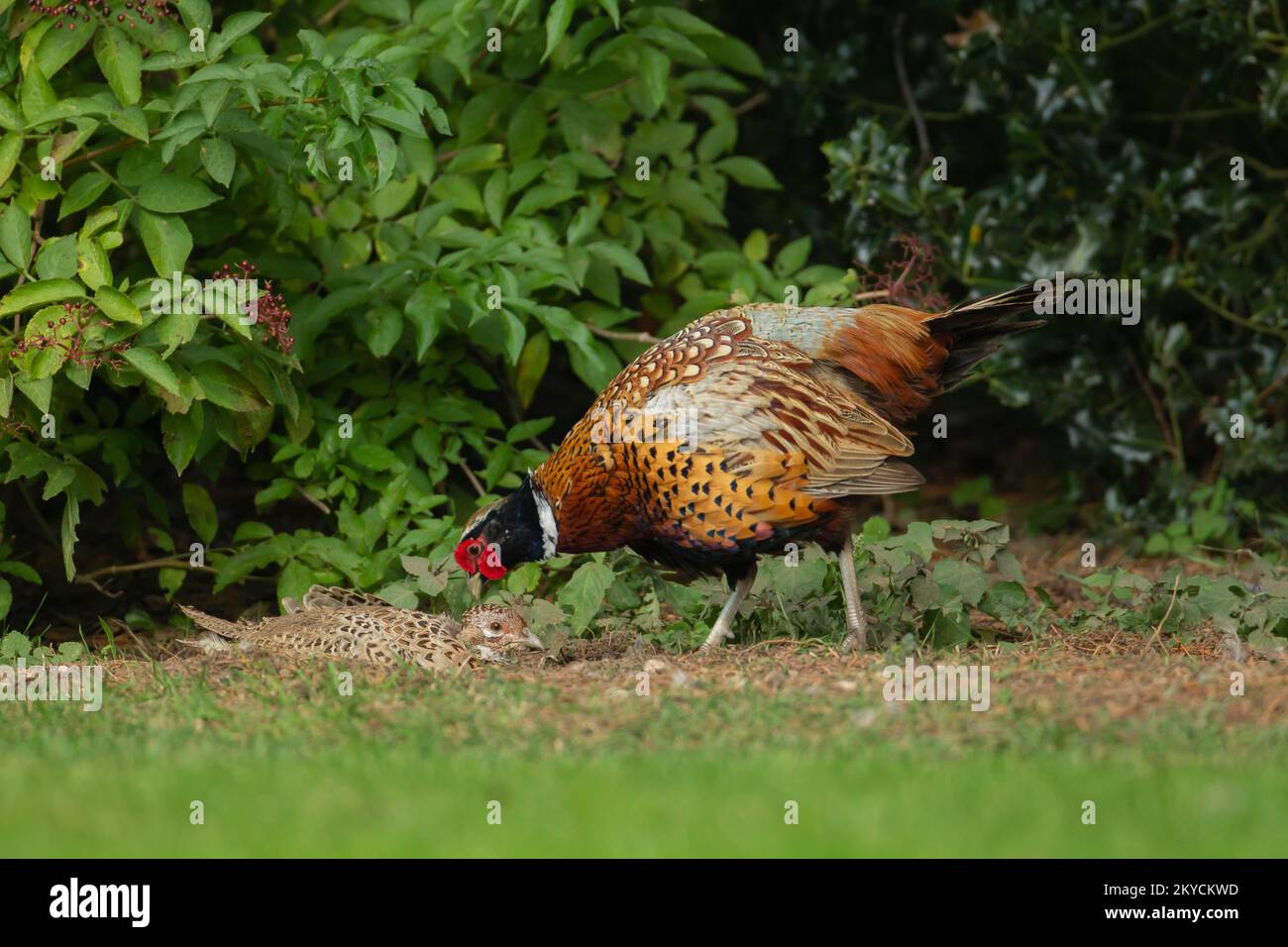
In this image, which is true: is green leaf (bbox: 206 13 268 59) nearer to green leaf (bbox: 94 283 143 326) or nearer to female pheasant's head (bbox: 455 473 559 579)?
green leaf (bbox: 94 283 143 326)

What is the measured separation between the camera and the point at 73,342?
5.67m

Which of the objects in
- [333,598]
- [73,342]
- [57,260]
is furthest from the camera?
[333,598]

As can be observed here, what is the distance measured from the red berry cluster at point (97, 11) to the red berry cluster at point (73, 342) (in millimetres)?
1016

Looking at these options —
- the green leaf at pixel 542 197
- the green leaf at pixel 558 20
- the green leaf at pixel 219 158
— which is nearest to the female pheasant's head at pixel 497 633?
the green leaf at pixel 219 158

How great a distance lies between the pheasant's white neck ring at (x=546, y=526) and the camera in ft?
19.2

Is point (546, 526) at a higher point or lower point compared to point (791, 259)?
lower

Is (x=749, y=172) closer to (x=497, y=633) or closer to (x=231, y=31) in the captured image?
(x=231, y=31)

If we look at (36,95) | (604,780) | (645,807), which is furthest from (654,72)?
(645,807)

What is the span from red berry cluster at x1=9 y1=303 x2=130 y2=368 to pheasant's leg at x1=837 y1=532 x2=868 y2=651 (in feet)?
8.48

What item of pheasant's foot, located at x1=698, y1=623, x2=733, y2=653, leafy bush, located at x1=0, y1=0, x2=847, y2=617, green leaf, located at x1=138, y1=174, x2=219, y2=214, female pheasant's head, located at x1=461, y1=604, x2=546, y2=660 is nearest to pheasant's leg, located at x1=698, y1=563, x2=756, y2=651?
pheasant's foot, located at x1=698, y1=623, x2=733, y2=653

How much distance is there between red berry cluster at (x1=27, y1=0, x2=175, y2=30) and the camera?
579 cm

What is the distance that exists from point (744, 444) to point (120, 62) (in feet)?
8.33

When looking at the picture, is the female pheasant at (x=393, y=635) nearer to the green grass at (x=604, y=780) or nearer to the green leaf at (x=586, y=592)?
the green leaf at (x=586, y=592)

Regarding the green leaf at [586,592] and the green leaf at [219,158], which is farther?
the green leaf at [586,592]
